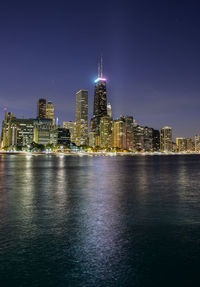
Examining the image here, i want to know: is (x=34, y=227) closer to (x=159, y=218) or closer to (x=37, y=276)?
(x=37, y=276)

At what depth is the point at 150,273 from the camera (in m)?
9.39

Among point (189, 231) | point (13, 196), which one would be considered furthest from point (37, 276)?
point (13, 196)

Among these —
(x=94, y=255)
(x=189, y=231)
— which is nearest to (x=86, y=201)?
(x=189, y=231)

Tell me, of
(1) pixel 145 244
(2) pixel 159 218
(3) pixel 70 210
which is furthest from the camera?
(3) pixel 70 210

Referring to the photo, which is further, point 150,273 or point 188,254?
point 188,254

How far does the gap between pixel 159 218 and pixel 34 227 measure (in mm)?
7532

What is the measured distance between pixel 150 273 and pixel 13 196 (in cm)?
1984

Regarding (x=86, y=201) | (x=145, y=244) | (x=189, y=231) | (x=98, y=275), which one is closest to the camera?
(x=98, y=275)

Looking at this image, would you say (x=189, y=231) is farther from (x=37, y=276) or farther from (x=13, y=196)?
(x=13, y=196)

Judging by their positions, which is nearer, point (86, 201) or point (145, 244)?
point (145, 244)

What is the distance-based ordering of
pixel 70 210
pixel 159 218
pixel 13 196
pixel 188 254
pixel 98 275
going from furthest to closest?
pixel 13 196
pixel 70 210
pixel 159 218
pixel 188 254
pixel 98 275

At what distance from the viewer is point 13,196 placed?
2673 cm

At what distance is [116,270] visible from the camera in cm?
951

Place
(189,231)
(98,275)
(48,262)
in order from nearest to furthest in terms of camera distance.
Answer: (98,275) < (48,262) < (189,231)
